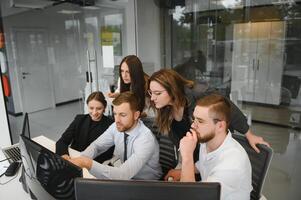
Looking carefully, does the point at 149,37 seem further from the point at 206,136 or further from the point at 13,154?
the point at 206,136

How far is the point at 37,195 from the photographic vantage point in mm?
1024

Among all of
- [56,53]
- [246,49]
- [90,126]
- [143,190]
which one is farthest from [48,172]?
[56,53]

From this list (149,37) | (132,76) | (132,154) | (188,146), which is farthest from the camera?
(149,37)

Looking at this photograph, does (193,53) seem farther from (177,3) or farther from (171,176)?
(171,176)

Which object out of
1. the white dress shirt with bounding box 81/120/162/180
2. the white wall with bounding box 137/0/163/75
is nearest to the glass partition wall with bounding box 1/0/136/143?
the white wall with bounding box 137/0/163/75

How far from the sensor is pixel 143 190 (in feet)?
2.05

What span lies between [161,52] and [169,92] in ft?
10.6

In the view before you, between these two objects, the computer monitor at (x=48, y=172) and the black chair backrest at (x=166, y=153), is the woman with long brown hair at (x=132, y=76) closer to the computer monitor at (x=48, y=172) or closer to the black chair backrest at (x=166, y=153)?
the black chair backrest at (x=166, y=153)

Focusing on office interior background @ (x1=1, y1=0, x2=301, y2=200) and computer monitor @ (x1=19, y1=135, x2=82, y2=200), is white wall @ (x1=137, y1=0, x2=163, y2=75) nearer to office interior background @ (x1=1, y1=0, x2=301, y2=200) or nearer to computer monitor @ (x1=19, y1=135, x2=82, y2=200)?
office interior background @ (x1=1, y1=0, x2=301, y2=200)

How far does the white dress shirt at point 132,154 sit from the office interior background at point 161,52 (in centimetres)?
212

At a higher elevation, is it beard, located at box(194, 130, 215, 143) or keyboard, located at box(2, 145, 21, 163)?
beard, located at box(194, 130, 215, 143)

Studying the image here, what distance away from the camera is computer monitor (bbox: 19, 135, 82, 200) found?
31.9 inches

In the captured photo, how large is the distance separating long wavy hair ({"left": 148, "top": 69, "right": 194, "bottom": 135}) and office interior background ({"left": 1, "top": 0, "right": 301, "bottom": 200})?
1.96m

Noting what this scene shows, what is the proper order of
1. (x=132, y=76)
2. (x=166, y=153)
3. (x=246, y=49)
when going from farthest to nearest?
(x=246, y=49), (x=132, y=76), (x=166, y=153)
